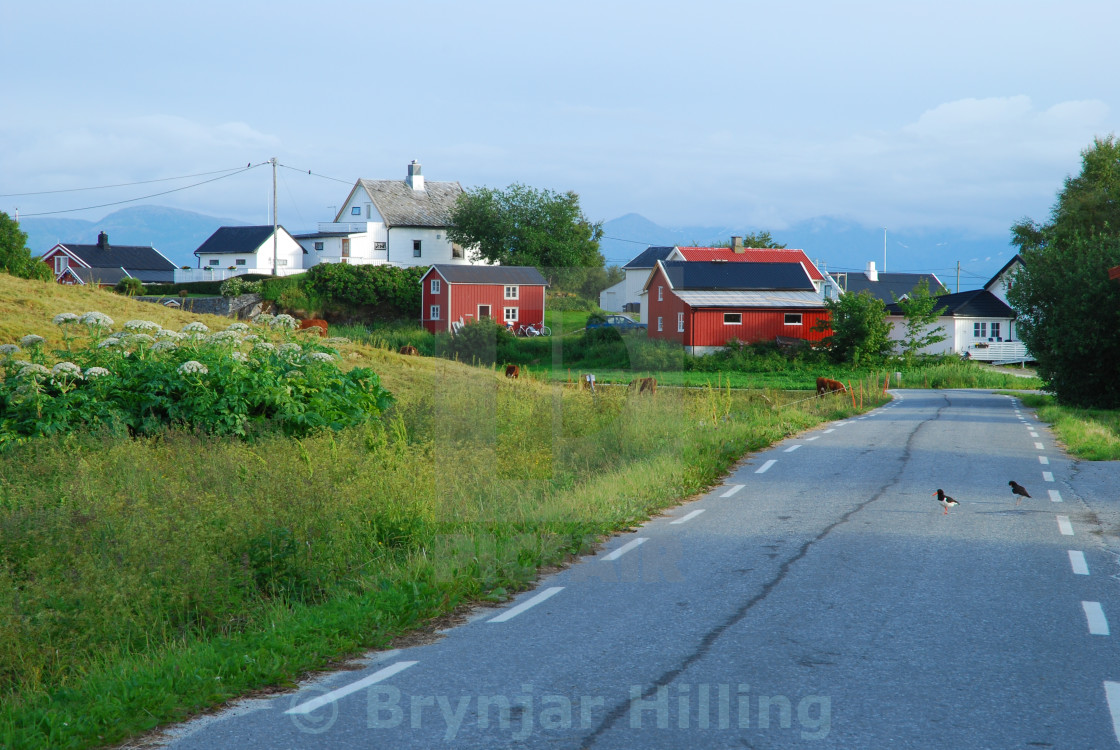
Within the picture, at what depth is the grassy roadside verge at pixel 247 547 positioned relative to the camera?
17.9ft

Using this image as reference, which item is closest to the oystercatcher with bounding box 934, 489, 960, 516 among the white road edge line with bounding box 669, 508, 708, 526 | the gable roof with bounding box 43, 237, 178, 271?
the white road edge line with bounding box 669, 508, 708, 526

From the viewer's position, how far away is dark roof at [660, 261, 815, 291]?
185 feet

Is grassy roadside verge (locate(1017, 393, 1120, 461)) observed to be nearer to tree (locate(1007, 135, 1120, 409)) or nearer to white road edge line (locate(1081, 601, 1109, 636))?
tree (locate(1007, 135, 1120, 409))

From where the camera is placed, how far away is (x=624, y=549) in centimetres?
895

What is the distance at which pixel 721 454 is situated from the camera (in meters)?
15.5

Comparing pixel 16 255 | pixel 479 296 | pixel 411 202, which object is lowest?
pixel 479 296

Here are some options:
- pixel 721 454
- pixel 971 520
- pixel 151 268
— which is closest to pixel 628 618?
pixel 971 520

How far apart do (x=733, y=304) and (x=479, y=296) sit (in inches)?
704

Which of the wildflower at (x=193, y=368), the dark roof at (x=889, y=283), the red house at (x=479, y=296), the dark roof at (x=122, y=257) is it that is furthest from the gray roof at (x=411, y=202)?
the wildflower at (x=193, y=368)

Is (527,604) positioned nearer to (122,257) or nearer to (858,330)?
(858,330)

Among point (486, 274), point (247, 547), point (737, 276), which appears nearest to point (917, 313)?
point (737, 276)

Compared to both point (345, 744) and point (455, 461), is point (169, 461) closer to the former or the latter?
point (455, 461)

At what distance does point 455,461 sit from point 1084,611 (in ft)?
22.9

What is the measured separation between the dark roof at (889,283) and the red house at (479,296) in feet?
120
